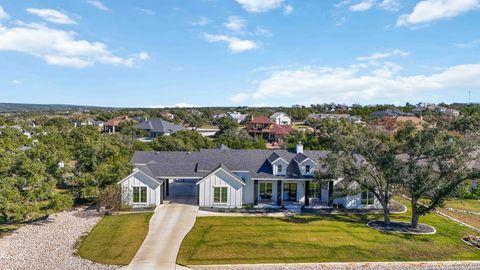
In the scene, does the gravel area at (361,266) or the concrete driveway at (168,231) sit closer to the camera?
the gravel area at (361,266)

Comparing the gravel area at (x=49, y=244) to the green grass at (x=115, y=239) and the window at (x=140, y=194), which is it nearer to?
the green grass at (x=115, y=239)

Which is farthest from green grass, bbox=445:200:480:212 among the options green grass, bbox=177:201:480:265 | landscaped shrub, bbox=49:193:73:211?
landscaped shrub, bbox=49:193:73:211

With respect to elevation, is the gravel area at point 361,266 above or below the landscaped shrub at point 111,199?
below

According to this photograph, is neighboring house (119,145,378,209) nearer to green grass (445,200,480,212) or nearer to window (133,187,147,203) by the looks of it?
window (133,187,147,203)

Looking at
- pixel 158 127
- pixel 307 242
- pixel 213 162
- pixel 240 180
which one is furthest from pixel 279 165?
pixel 158 127

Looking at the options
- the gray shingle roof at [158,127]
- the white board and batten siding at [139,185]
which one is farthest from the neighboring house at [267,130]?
the white board and batten siding at [139,185]

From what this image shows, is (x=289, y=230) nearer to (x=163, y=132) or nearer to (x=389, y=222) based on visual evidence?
(x=389, y=222)

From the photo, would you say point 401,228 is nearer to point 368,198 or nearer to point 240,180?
point 368,198
